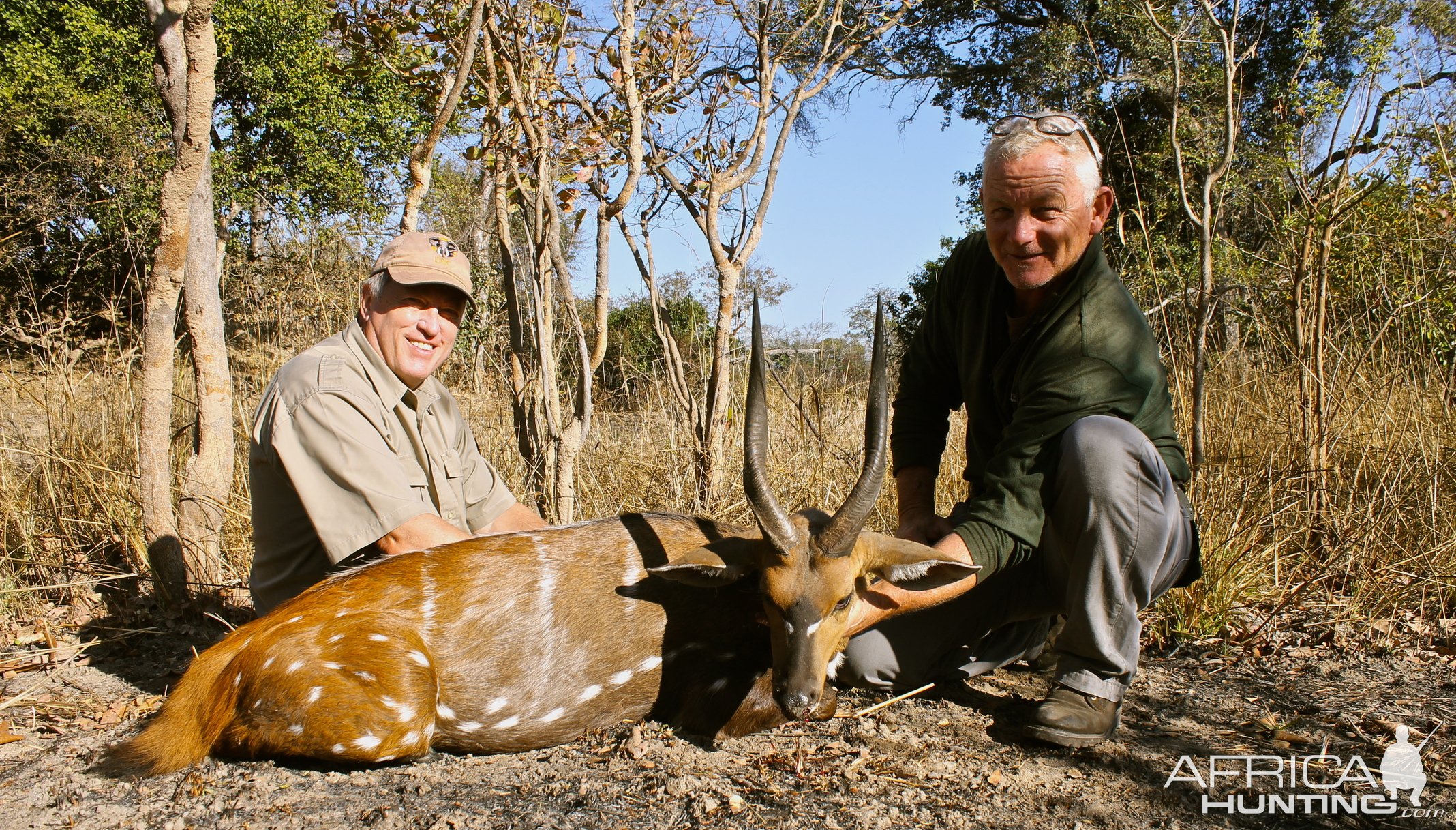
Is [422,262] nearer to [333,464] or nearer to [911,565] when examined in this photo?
[333,464]

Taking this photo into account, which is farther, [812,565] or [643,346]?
[643,346]

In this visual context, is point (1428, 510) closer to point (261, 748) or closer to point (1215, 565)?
point (1215, 565)

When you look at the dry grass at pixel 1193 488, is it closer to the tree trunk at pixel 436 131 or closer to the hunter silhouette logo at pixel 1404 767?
the hunter silhouette logo at pixel 1404 767

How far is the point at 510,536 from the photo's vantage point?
3799 mm

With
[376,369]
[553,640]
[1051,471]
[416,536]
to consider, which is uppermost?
[376,369]

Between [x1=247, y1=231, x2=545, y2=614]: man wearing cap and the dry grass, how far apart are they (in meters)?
1.60

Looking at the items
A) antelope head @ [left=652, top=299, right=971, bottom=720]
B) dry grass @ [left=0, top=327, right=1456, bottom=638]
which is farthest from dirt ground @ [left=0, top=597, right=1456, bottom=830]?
dry grass @ [left=0, top=327, right=1456, bottom=638]

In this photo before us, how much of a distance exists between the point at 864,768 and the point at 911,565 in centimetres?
74

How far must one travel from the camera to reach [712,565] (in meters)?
3.51

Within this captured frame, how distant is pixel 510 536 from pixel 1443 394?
5248 mm

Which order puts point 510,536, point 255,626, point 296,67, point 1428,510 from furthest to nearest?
1. point 296,67
2. point 1428,510
3. point 510,536
4. point 255,626

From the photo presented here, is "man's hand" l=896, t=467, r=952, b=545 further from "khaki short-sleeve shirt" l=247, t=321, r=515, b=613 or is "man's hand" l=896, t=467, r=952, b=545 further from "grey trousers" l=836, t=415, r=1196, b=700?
"khaki short-sleeve shirt" l=247, t=321, r=515, b=613

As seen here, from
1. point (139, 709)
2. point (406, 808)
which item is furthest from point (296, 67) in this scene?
point (406, 808)

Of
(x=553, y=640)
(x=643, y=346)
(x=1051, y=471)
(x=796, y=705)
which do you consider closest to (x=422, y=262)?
(x=553, y=640)
